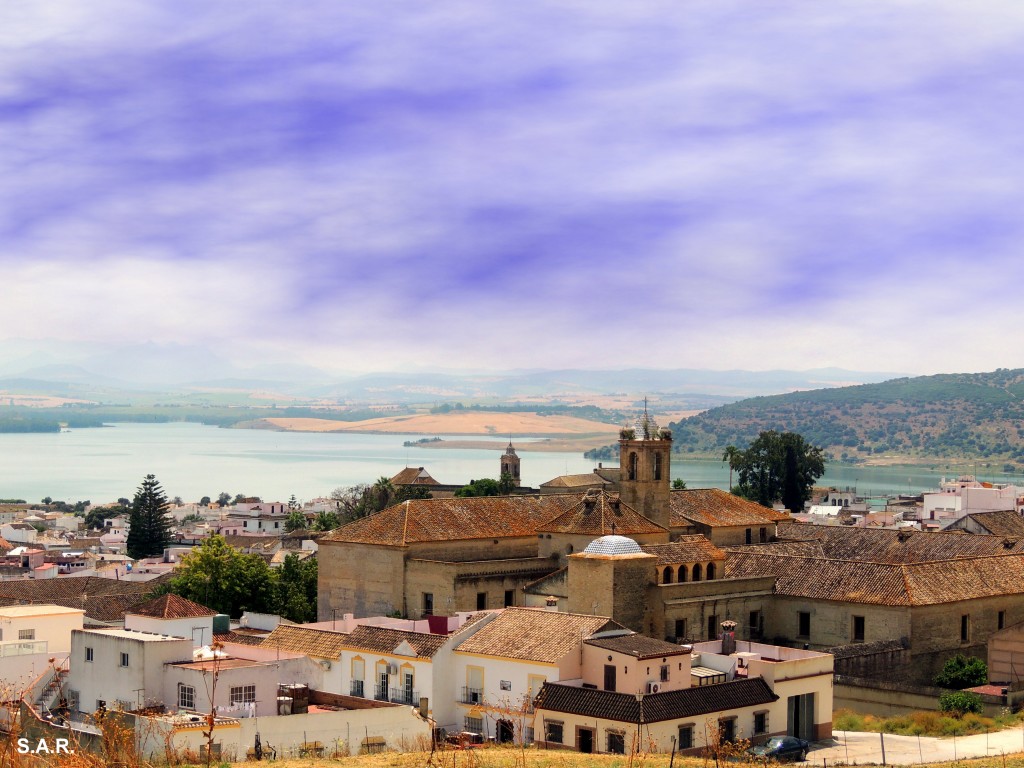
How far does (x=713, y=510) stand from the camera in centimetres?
4488

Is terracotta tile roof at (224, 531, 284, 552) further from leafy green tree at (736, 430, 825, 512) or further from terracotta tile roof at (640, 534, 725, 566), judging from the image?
terracotta tile roof at (640, 534, 725, 566)

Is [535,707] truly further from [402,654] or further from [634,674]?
[402,654]

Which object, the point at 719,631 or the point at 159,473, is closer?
the point at 719,631

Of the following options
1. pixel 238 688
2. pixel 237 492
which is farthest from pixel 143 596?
pixel 237 492

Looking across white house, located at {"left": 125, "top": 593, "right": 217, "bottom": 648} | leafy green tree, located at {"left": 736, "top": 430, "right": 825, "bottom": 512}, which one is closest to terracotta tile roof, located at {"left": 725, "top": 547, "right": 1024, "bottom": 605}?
white house, located at {"left": 125, "top": 593, "right": 217, "bottom": 648}

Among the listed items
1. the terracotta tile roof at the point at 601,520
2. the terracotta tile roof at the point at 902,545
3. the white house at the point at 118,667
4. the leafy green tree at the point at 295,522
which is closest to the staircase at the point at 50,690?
the white house at the point at 118,667

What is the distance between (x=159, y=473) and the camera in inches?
6762

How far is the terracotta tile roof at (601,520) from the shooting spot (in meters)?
37.0

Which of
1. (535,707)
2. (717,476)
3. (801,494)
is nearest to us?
(535,707)

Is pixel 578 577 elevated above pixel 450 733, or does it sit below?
above

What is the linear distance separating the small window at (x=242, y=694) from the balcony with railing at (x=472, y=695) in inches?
176

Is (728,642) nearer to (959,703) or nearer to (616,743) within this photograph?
(959,703)

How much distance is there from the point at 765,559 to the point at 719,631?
156 inches

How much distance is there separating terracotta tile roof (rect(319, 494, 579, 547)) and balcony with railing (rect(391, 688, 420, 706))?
9.30 metres
